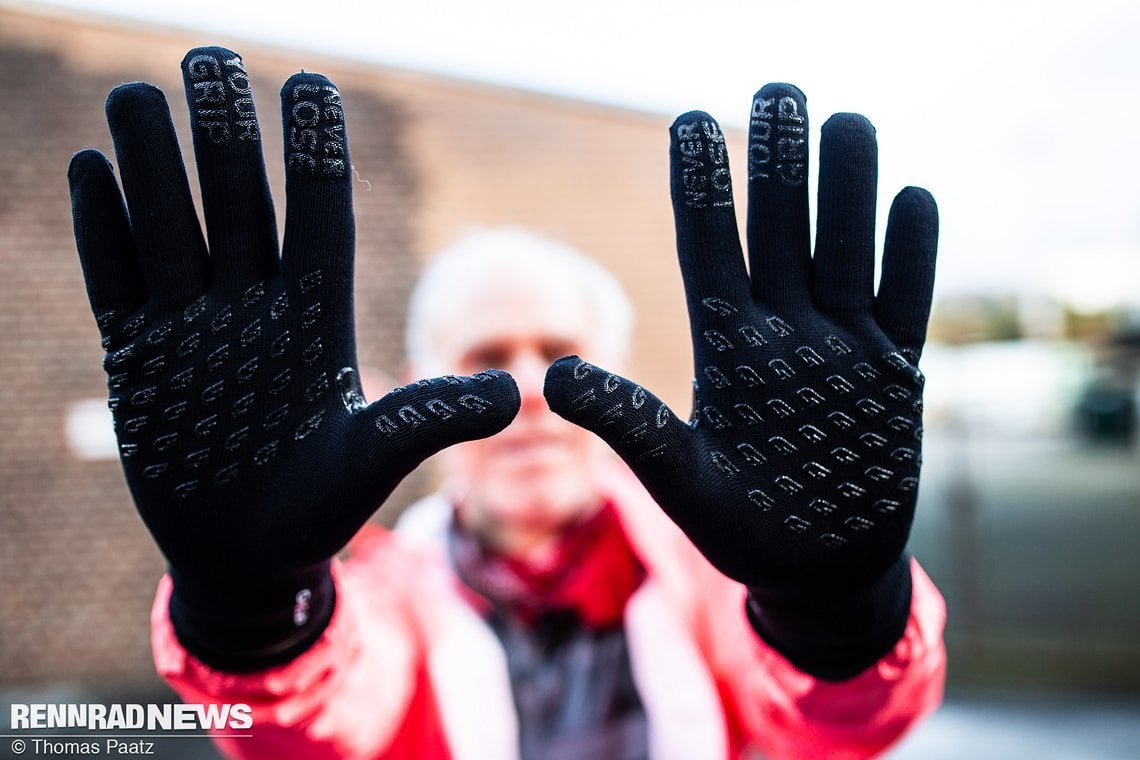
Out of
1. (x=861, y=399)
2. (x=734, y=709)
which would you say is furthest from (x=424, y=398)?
(x=734, y=709)

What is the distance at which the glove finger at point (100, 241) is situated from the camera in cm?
83

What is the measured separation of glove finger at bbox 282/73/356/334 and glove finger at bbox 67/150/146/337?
0.53ft

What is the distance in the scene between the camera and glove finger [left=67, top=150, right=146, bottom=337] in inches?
32.6

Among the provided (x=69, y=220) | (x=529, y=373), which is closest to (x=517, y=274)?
(x=529, y=373)

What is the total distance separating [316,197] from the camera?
837 mm

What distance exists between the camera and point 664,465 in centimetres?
82

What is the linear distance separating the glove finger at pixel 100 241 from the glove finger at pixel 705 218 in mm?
564

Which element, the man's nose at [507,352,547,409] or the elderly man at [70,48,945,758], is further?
the man's nose at [507,352,547,409]

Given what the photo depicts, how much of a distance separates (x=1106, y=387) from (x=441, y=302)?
1606 centimetres

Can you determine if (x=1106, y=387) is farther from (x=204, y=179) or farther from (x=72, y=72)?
(x=204, y=179)

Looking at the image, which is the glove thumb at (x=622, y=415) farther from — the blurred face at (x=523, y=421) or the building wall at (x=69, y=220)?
the building wall at (x=69, y=220)

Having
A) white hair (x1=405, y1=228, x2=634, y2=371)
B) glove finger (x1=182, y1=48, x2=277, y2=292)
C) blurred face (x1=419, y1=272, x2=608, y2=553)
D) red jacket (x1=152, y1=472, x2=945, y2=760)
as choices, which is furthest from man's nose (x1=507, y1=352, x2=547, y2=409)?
glove finger (x1=182, y1=48, x2=277, y2=292)

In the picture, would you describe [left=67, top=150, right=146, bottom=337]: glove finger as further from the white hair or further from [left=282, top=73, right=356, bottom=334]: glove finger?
the white hair

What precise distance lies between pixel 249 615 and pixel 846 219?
0.75m
